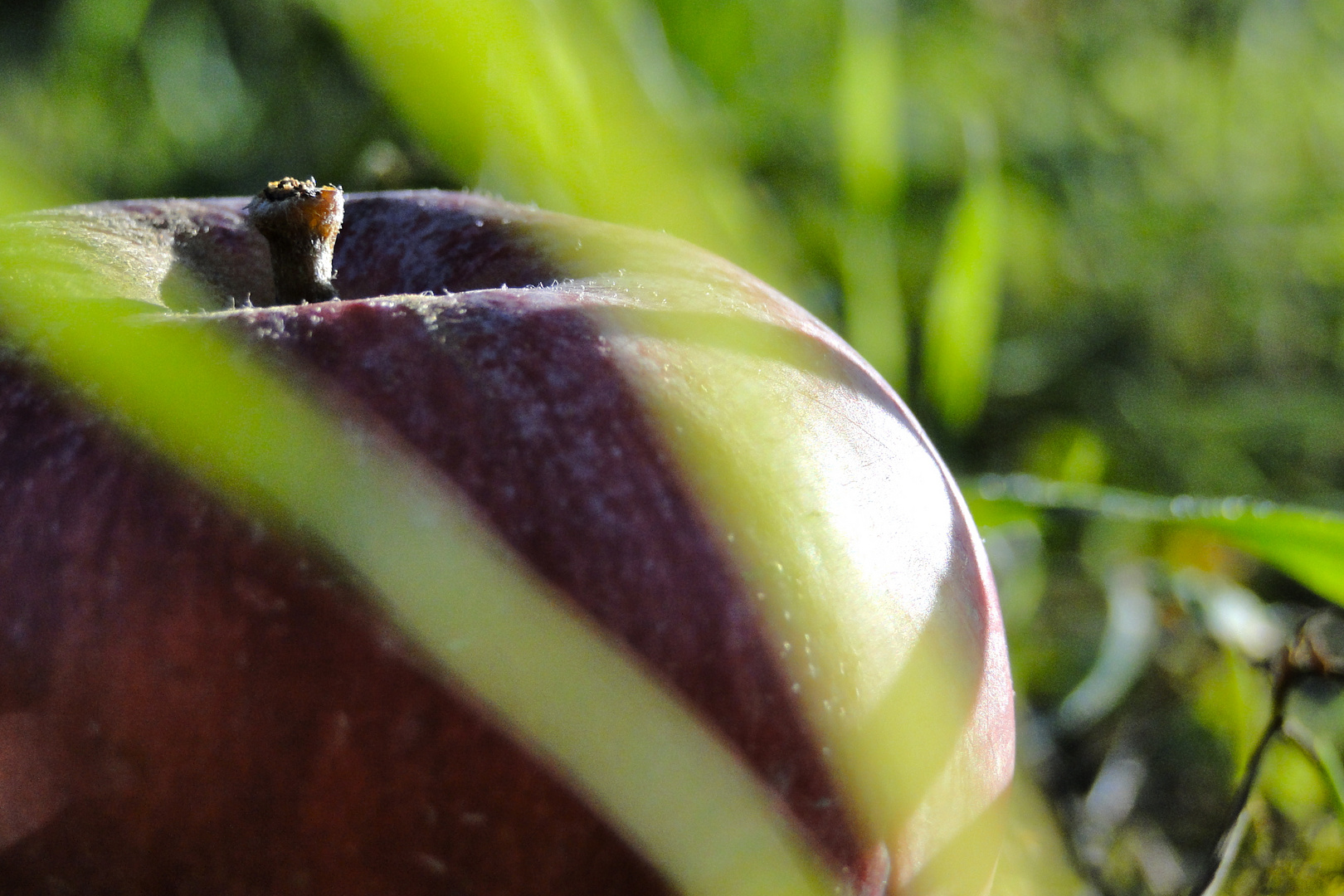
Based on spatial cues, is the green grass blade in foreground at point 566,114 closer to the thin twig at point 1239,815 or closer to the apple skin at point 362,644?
the apple skin at point 362,644

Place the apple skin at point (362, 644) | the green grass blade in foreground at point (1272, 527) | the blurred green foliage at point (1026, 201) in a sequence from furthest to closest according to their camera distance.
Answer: the blurred green foliage at point (1026, 201) < the green grass blade in foreground at point (1272, 527) < the apple skin at point (362, 644)

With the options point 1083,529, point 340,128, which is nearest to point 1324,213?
point 1083,529

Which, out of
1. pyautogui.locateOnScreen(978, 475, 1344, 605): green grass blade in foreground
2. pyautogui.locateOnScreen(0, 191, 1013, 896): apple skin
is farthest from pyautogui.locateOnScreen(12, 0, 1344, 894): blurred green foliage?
pyautogui.locateOnScreen(0, 191, 1013, 896): apple skin

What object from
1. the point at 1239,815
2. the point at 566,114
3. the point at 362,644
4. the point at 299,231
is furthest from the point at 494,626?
the point at 566,114

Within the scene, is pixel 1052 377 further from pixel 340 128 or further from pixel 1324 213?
pixel 340 128

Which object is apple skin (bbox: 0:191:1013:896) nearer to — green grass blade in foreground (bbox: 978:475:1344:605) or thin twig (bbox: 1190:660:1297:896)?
thin twig (bbox: 1190:660:1297:896)

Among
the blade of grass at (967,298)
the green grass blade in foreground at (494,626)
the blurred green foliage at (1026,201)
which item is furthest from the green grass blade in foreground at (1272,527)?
the green grass blade in foreground at (494,626)

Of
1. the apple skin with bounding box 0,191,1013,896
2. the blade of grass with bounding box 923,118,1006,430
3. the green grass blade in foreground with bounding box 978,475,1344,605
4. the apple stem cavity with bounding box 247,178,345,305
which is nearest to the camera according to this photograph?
the apple skin with bounding box 0,191,1013,896
